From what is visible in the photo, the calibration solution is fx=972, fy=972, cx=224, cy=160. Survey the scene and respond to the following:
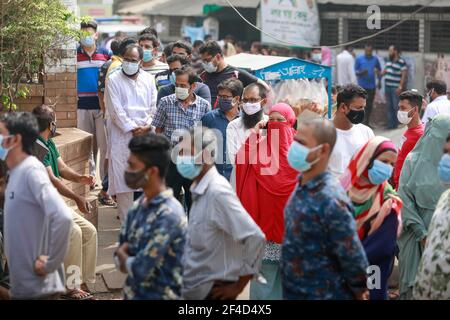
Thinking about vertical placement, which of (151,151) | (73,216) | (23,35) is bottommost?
(73,216)

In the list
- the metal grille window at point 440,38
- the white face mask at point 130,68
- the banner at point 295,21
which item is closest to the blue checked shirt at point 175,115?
the white face mask at point 130,68

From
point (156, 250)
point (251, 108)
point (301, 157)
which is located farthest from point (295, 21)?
point (156, 250)

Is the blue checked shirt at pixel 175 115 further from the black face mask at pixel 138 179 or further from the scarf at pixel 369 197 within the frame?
the black face mask at pixel 138 179

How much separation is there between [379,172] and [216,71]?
446 cm

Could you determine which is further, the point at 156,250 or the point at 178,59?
the point at 178,59

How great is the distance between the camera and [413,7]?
6.75 metres

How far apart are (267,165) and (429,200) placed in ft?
4.15

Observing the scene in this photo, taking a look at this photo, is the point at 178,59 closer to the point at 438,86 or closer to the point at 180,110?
the point at 180,110

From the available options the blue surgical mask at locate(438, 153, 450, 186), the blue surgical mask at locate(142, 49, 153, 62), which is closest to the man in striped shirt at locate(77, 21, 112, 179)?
the blue surgical mask at locate(142, 49, 153, 62)

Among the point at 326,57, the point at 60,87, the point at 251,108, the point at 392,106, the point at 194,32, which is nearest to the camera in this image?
the point at 251,108

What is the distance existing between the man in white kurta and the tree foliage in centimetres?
62

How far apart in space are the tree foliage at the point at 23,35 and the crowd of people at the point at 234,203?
75 cm

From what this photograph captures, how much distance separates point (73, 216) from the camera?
25.1ft

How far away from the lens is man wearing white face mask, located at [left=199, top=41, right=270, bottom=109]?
10078 mm
